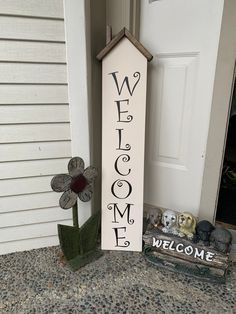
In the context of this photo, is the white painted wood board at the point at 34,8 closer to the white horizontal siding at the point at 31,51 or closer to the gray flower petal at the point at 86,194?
the white horizontal siding at the point at 31,51

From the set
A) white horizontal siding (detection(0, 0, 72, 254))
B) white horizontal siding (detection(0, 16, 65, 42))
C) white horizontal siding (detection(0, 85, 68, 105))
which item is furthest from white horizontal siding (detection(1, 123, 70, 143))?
white horizontal siding (detection(0, 16, 65, 42))

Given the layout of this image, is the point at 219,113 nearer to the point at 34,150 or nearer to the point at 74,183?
the point at 74,183

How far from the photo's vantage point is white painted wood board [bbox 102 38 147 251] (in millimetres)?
1180

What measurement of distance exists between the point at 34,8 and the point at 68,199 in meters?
0.81

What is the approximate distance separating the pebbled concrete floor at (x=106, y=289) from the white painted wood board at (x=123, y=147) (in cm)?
14

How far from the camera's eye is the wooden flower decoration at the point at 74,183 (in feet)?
3.72

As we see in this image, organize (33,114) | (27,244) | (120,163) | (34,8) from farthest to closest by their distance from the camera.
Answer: (27,244) → (120,163) → (33,114) → (34,8)

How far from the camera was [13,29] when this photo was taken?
104cm

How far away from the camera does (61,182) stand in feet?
3.72

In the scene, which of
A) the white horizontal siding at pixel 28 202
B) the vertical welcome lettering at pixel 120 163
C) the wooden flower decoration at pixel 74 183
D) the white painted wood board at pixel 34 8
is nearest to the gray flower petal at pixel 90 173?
the wooden flower decoration at pixel 74 183

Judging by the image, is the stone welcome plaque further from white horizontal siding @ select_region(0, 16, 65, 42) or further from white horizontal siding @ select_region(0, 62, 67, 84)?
white horizontal siding @ select_region(0, 16, 65, 42)

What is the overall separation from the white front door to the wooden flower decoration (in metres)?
0.40

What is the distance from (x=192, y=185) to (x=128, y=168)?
36cm

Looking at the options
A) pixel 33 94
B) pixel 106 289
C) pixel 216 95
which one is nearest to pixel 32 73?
pixel 33 94
